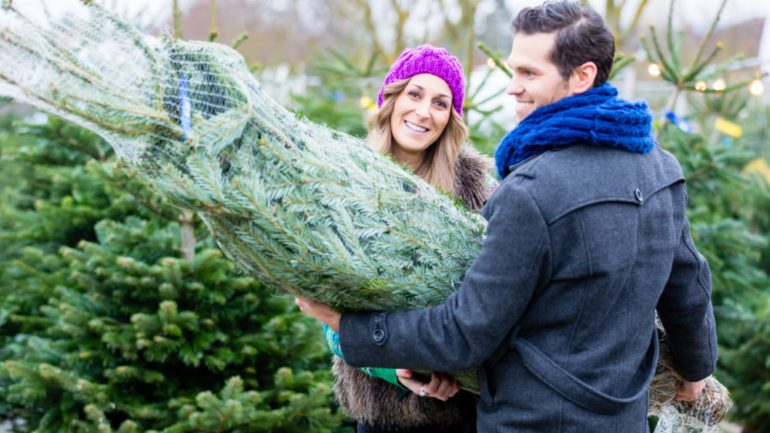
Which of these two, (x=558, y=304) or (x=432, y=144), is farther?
(x=432, y=144)

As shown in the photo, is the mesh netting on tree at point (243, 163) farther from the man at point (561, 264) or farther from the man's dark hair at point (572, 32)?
the man's dark hair at point (572, 32)

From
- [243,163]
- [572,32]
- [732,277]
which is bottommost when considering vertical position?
[732,277]

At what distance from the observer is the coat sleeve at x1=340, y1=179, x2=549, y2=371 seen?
1.53m

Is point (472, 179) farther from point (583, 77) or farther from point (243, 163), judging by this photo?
point (243, 163)

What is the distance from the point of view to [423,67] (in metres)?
2.58

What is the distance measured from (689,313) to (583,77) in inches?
28.7

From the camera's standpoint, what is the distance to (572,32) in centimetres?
161

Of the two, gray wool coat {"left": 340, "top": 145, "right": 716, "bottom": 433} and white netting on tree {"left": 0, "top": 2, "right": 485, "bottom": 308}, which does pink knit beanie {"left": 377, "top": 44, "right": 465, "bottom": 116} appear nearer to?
white netting on tree {"left": 0, "top": 2, "right": 485, "bottom": 308}

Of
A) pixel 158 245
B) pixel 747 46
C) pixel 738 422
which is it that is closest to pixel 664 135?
pixel 738 422

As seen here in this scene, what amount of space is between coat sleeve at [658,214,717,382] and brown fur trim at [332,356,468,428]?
0.69 metres

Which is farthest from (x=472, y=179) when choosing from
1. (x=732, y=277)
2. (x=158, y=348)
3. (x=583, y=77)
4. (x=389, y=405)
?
(x=732, y=277)

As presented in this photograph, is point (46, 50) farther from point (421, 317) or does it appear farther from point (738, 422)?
point (738, 422)

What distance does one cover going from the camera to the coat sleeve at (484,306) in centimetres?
153

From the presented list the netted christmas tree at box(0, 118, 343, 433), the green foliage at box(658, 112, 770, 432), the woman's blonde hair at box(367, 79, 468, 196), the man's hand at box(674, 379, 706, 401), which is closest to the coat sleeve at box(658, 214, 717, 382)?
the man's hand at box(674, 379, 706, 401)
